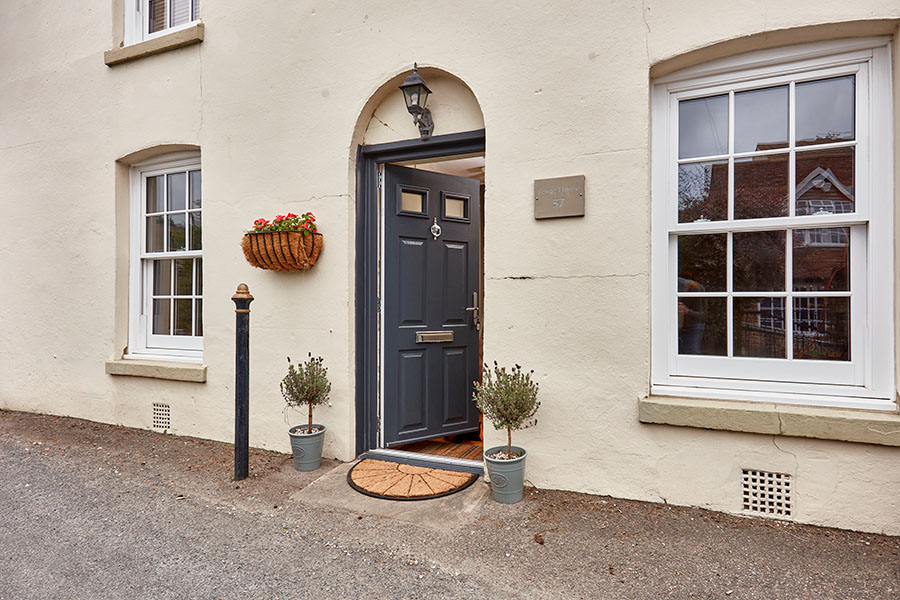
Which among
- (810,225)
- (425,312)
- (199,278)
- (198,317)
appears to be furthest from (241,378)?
(810,225)

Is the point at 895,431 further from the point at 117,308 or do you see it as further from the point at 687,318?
the point at 117,308

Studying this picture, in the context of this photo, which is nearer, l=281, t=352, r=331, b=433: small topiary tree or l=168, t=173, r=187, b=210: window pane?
l=281, t=352, r=331, b=433: small topiary tree

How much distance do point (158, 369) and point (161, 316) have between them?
64 cm

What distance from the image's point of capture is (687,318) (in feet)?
10.3

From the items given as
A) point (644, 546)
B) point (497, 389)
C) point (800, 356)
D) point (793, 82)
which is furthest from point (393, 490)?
point (793, 82)

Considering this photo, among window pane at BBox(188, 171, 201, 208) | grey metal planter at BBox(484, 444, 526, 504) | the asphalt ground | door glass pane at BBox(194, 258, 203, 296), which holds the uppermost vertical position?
window pane at BBox(188, 171, 201, 208)

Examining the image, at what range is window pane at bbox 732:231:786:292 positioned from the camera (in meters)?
2.95

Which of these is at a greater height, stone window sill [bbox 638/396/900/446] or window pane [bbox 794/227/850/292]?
window pane [bbox 794/227/850/292]

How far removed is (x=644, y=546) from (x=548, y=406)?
0.95m

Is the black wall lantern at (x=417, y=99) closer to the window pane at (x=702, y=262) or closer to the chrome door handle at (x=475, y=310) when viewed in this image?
the chrome door handle at (x=475, y=310)

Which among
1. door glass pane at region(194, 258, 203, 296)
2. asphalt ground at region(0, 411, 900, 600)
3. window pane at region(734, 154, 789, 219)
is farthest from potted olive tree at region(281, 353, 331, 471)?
window pane at region(734, 154, 789, 219)

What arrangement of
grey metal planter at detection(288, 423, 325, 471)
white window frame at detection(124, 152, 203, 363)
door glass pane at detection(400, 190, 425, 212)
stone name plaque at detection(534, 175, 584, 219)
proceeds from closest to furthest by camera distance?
stone name plaque at detection(534, 175, 584, 219), grey metal planter at detection(288, 423, 325, 471), door glass pane at detection(400, 190, 425, 212), white window frame at detection(124, 152, 203, 363)

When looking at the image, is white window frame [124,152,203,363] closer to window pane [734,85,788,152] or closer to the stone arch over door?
the stone arch over door

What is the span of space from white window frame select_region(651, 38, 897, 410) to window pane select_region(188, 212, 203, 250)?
3.86 meters
